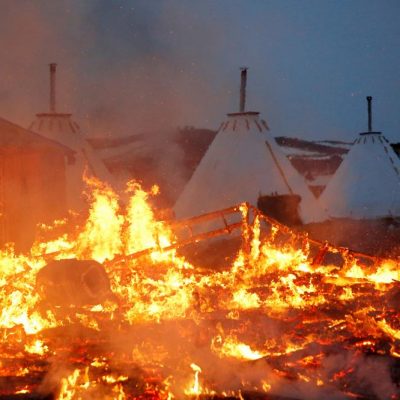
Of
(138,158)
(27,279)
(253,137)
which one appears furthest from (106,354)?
(138,158)

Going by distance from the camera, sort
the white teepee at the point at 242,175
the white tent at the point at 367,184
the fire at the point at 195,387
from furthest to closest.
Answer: the white tent at the point at 367,184 → the white teepee at the point at 242,175 → the fire at the point at 195,387

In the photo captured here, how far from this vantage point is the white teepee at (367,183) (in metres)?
19.6

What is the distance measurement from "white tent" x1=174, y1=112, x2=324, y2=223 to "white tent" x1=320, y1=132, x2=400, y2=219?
192cm

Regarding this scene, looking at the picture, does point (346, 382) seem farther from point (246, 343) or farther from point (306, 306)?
point (306, 306)

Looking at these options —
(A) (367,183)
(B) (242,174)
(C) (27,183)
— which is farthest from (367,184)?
(C) (27,183)

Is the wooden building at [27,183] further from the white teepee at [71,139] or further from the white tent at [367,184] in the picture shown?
the white tent at [367,184]

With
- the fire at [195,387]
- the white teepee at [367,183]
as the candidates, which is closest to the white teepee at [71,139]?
the white teepee at [367,183]

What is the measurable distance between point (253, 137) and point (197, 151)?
1280 cm

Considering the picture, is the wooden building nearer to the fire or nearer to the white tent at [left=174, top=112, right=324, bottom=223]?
the white tent at [left=174, top=112, right=324, bottom=223]

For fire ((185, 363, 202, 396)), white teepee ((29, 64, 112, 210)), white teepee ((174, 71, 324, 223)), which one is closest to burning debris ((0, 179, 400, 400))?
fire ((185, 363, 202, 396))

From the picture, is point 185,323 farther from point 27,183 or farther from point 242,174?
point 242,174

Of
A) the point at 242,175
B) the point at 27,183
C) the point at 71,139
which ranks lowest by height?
the point at 27,183

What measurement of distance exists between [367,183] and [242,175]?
17.9 feet

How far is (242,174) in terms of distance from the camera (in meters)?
17.3
